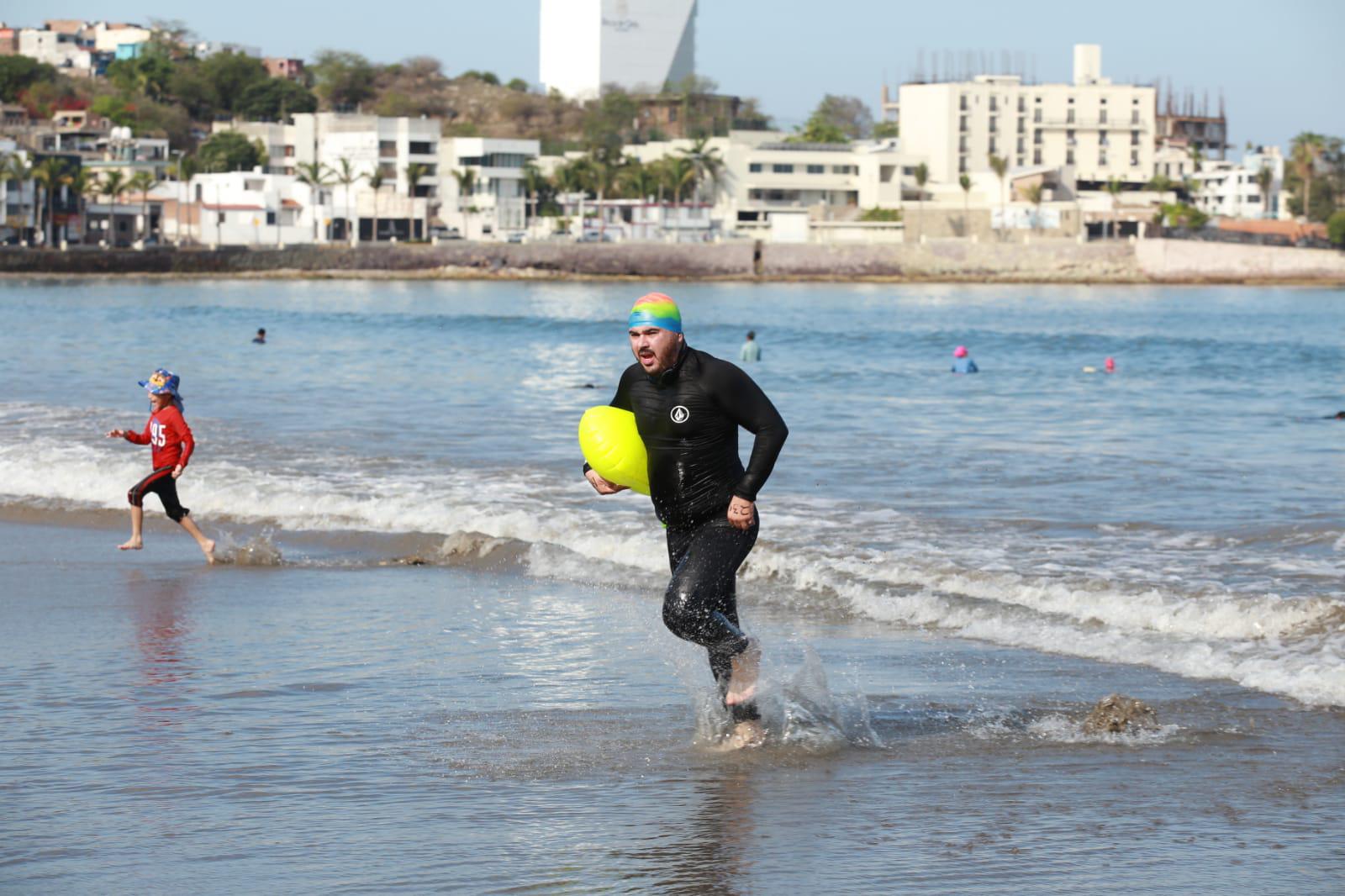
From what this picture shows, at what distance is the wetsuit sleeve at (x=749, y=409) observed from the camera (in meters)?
6.32

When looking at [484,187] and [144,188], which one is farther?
[484,187]

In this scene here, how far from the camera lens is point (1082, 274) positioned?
130 meters

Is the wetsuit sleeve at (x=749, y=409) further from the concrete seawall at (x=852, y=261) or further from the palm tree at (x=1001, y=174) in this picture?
the palm tree at (x=1001, y=174)

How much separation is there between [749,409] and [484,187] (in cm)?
13466

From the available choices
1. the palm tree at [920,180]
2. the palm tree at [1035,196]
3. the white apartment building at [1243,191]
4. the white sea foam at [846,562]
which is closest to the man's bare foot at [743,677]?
the white sea foam at [846,562]

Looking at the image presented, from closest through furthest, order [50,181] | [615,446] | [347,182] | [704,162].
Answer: [615,446] → [50,181] → [347,182] → [704,162]

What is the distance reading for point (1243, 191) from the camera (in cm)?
16538

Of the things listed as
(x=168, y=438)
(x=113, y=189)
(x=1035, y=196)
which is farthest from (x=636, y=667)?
(x=1035, y=196)

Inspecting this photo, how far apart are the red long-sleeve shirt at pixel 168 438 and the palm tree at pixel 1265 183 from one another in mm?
161441

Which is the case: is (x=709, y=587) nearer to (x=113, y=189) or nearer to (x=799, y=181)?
(x=113, y=189)

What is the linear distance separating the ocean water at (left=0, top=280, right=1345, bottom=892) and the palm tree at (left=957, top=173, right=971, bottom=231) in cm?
11842

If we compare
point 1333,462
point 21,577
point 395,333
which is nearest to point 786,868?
point 21,577

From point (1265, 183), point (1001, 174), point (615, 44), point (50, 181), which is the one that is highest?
point (615, 44)

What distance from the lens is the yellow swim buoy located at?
664 centimetres
